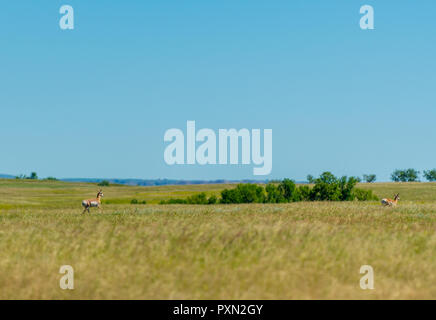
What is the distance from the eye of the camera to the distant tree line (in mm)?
60406

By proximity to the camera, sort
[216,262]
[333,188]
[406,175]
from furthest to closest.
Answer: [406,175] → [333,188] → [216,262]

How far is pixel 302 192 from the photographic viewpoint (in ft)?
208

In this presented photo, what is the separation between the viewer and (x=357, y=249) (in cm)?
1246

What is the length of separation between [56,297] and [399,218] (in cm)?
1615

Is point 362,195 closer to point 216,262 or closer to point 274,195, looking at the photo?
point 274,195

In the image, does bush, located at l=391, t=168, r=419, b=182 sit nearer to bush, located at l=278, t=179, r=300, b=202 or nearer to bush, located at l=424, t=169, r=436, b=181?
bush, located at l=424, t=169, r=436, b=181

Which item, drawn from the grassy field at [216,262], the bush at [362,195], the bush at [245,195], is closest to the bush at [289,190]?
the bush at [245,195]

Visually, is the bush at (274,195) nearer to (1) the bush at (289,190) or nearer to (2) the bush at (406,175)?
(1) the bush at (289,190)

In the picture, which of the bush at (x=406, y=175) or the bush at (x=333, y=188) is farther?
the bush at (x=406, y=175)

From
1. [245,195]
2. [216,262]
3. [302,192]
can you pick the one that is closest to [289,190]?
[302,192]

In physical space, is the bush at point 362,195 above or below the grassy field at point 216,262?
below

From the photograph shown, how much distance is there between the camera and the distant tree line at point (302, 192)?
2378 inches
